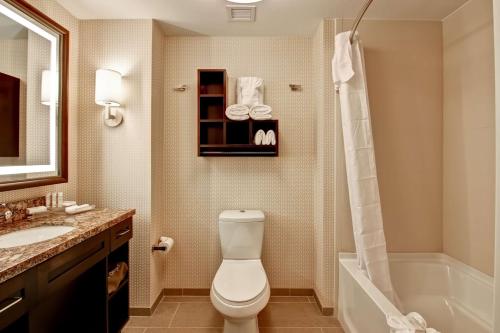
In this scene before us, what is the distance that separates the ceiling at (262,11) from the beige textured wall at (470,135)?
0.83 feet

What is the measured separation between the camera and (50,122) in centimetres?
180

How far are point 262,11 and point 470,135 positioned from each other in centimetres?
171

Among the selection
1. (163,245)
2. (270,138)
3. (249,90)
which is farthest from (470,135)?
(163,245)

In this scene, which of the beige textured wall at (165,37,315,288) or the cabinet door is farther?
the beige textured wall at (165,37,315,288)

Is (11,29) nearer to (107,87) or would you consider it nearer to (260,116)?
(107,87)

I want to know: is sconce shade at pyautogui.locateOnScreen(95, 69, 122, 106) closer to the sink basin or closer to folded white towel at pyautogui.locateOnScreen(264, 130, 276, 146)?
the sink basin

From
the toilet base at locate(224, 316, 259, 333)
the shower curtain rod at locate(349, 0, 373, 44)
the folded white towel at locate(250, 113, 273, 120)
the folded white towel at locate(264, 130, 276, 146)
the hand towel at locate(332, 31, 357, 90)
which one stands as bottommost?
the toilet base at locate(224, 316, 259, 333)

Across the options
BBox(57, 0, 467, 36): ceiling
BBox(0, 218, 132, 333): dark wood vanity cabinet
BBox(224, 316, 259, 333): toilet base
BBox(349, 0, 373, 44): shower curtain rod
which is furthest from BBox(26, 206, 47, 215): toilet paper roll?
BBox(349, 0, 373, 44): shower curtain rod

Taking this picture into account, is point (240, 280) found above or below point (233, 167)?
below

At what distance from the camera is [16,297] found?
0.96m

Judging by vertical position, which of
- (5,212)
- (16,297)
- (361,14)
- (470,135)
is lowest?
(16,297)

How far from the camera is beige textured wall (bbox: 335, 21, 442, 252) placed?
2.09 m

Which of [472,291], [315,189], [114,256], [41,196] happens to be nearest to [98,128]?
[41,196]

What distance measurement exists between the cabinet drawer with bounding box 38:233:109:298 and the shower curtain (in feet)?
5.25
